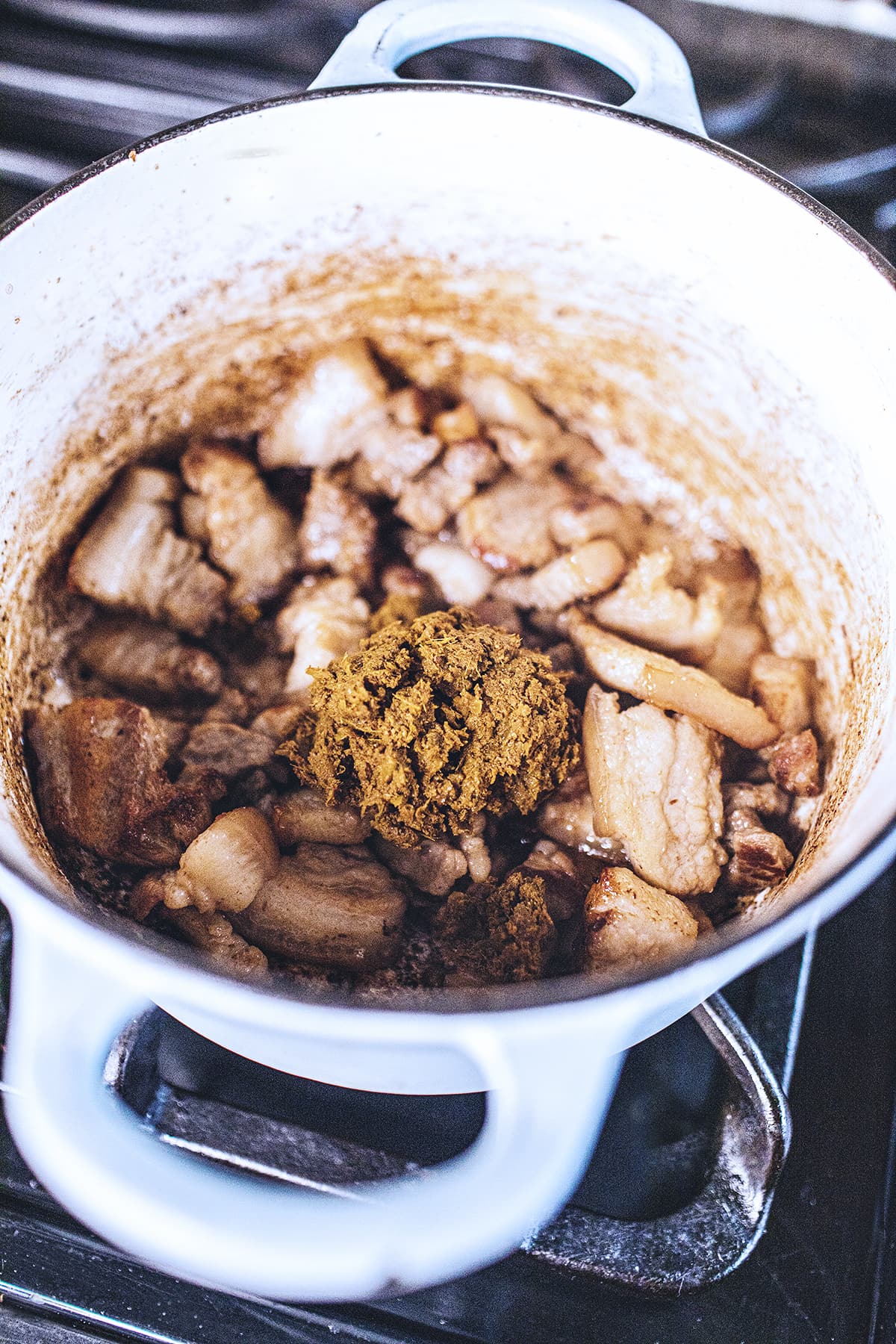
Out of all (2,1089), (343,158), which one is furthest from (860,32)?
(2,1089)

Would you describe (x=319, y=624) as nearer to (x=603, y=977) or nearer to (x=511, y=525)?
(x=511, y=525)

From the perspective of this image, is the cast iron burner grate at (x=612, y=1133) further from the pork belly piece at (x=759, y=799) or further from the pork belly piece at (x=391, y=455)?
the pork belly piece at (x=391, y=455)

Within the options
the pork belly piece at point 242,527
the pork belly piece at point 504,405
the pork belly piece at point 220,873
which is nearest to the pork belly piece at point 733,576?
the pork belly piece at point 504,405

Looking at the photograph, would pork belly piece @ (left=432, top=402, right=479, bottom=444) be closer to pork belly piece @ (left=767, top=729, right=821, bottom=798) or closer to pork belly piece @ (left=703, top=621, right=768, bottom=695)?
pork belly piece @ (left=703, top=621, right=768, bottom=695)

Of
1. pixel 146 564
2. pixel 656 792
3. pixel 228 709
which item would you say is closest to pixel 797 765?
pixel 656 792

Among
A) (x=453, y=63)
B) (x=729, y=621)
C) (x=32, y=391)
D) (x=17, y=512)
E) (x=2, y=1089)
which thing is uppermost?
(x=453, y=63)

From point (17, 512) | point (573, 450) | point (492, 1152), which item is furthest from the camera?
point (573, 450)

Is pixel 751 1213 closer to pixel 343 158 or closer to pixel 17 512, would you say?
pixel 17 512
